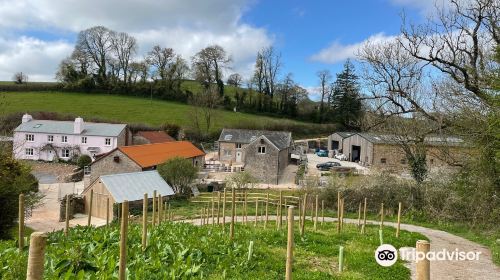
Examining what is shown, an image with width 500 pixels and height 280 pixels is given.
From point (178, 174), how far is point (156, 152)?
6741mm

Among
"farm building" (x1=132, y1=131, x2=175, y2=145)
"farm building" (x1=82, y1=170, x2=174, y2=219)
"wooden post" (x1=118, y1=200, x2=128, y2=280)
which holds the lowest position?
"farm building" (x1=82, y1=170, x2=174, y2=219)

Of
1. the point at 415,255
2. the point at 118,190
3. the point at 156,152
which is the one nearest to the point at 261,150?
the point at 156,152

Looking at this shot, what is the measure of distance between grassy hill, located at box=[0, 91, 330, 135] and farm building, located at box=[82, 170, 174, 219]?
31247 millimetres

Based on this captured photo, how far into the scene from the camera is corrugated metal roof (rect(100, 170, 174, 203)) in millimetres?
23578

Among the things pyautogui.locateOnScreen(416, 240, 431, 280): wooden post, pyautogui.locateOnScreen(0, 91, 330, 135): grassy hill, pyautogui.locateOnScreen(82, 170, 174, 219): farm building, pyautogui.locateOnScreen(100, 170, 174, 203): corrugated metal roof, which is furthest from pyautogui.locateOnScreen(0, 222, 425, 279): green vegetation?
pyautogui.locateOnScreen(0, 91, 330, 135): grassy hill

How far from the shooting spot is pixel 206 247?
26.9 feet

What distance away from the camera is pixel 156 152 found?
35406 mm

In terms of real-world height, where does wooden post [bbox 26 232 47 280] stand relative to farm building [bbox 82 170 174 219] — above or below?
above

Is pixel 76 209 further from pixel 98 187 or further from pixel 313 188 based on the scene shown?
pixel 313 188

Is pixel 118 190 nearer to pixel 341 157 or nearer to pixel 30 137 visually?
pixel 30 137

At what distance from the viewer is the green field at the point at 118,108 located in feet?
190

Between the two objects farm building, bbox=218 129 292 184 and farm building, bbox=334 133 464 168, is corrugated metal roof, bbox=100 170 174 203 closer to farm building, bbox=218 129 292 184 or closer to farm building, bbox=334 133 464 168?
farm building, bbox=218 129 292 184

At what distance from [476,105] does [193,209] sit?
17579 mm

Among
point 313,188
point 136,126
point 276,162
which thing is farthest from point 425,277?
point 136,126
